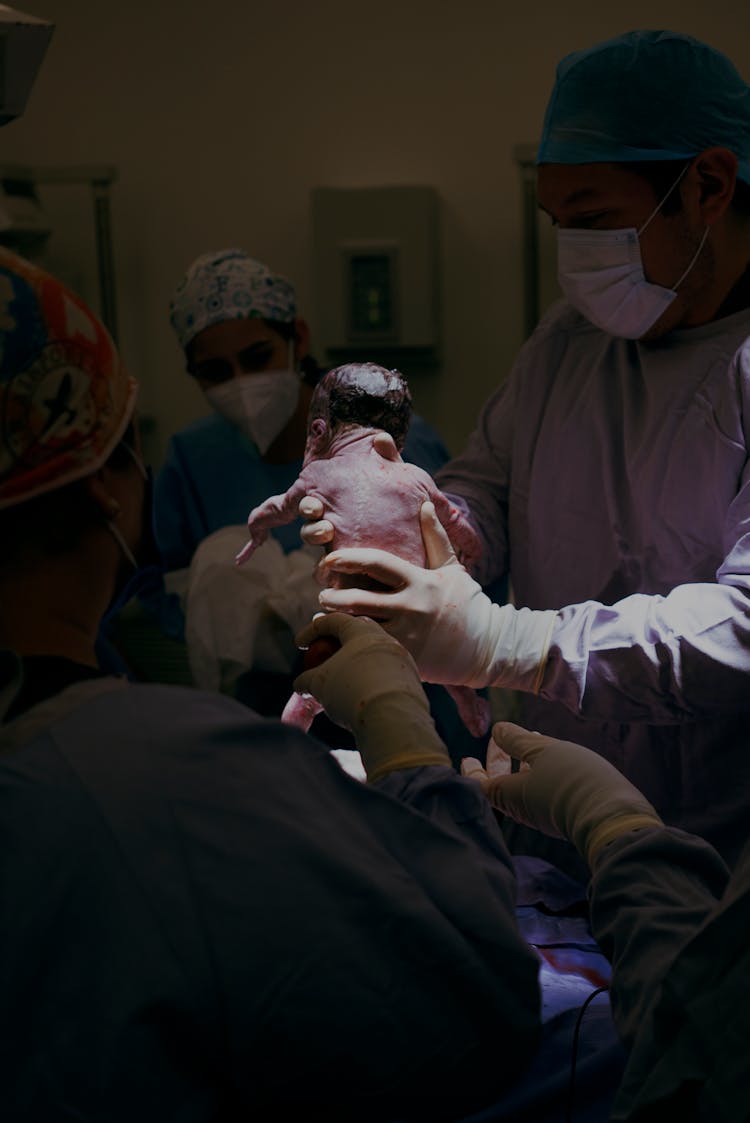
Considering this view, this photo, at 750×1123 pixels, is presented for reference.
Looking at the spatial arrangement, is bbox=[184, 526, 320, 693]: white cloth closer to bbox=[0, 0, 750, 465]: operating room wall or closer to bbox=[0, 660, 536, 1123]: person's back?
bbox=[0, 660, 536, 1123]: person's back

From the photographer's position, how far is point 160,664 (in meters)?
3.33

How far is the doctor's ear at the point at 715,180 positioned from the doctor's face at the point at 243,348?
1064mm

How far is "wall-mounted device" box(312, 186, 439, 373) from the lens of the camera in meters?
3.48

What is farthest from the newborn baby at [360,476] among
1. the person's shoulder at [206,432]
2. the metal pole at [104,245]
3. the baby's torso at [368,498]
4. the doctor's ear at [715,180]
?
the metal pole at [104,245]

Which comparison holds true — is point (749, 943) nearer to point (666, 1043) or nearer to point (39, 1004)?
point (666, 1043)

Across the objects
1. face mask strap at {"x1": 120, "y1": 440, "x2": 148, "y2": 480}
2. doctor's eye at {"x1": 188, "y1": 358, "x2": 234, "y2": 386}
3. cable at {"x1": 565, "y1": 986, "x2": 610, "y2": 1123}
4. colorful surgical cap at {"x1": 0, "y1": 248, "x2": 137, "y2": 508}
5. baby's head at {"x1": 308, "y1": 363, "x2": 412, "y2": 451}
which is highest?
colorful surgical cap at {"x1": 0, "y1": 248, "x2": 137, "y2": 508}

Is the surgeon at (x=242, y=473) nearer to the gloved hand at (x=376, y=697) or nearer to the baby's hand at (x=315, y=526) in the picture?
the baby's hand at (x=315, y=526)

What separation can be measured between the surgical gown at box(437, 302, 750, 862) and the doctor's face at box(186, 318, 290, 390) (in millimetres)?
607

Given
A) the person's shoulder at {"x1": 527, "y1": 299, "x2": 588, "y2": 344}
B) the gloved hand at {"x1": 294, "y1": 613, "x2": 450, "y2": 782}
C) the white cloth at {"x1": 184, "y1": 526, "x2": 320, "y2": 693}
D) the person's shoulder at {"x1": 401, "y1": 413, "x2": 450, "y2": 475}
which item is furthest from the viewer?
the person's shoulder at {"x1": 401, "y1": 413, "x2": 450, "y2": 475}

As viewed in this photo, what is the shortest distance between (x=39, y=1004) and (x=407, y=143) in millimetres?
3154

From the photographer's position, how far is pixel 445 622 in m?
1.71

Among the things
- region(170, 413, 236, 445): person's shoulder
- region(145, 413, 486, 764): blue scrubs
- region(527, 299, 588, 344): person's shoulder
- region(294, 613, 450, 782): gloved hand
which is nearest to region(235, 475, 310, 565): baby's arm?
region(294, 613, 450, 782): gloved hand

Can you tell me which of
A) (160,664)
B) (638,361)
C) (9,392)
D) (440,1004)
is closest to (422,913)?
(440,1004)

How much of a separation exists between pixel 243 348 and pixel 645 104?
1.11 metres
